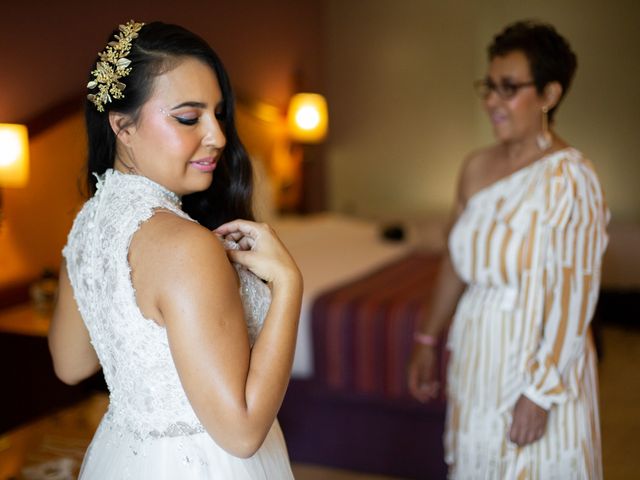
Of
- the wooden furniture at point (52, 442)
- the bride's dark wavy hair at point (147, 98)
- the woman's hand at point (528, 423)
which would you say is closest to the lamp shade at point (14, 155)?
the wooden furniture at point (52, 442)

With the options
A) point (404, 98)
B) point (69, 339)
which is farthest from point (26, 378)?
point (404, 98)

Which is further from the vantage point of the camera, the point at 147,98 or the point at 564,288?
the point at 564,288

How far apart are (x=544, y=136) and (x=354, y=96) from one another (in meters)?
4.28

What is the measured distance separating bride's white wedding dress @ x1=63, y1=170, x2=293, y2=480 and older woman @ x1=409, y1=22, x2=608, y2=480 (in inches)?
26.5

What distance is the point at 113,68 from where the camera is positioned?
3.63 ft

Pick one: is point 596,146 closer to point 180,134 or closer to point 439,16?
point 439,16

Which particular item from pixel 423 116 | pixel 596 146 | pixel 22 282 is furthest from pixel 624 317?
pixel 22 282

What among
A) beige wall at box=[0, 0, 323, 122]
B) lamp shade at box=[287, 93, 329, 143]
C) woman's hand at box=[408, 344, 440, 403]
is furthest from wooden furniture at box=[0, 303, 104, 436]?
lamp shade at box=[287, 93, 329, 143]

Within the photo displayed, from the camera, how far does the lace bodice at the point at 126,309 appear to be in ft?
3.51

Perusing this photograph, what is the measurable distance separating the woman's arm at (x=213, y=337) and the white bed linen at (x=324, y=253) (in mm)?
1644

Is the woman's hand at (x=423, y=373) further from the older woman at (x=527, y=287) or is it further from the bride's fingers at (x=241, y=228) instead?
the bride's fingers at (x=241, y=228)

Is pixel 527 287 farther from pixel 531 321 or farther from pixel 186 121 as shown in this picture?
pixel 186 121

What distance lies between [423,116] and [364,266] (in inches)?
91.0

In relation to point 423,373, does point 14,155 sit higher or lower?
higher
